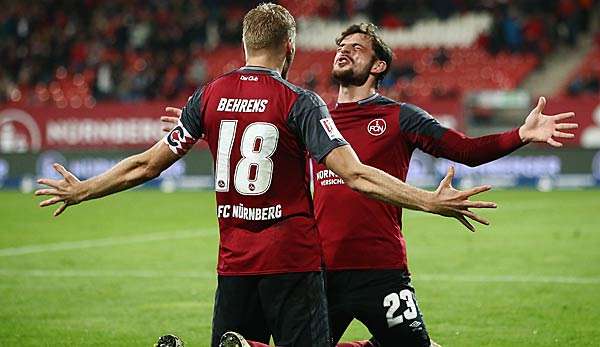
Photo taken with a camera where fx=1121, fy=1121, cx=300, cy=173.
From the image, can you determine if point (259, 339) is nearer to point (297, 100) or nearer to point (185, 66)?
point (297, 100)

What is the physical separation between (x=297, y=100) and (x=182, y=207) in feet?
53.7

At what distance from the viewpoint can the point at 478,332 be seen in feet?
29.3

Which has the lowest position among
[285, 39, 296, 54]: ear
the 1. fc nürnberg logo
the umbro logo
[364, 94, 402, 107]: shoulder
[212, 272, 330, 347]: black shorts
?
the umbro logo

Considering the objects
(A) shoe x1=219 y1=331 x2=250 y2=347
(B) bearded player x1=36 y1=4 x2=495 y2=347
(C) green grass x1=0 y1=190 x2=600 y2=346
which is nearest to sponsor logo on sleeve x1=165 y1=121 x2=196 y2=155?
(B) bearded player x1=36 y1=4 x2=495 y2=347

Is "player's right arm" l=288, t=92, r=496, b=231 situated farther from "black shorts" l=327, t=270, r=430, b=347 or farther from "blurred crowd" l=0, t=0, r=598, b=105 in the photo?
"blurred crowd" l=0, t=0, r=598, b=105

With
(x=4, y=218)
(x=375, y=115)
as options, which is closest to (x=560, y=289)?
(x=375, y=115)

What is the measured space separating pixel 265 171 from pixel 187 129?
21.7 inches

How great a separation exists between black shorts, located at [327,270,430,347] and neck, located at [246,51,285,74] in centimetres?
143

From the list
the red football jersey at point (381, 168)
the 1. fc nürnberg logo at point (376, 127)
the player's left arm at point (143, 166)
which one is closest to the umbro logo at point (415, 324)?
the red football jersey at point (381, 168)

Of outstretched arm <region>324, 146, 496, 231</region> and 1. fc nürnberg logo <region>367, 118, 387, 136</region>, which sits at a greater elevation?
1. fc nürnberg logo <region>367, 118, 387, 136</region>

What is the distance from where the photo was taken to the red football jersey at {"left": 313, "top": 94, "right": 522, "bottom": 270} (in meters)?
6.29

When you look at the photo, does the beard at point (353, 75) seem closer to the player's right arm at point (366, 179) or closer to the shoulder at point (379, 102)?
the shoulder at point (379, 102)

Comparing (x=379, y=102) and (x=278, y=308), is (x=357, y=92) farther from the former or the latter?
(x=278, y=308)

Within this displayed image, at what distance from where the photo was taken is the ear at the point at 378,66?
6590mm
